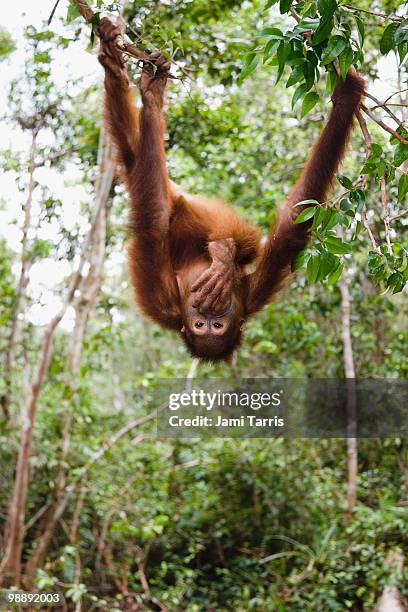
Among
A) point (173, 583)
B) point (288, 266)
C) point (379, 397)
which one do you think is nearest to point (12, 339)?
point (173, 583)

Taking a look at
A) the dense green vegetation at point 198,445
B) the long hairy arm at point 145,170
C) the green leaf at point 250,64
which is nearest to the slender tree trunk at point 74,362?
the dense green vegetation at point 198,445

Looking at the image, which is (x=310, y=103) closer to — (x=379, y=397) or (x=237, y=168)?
(x=237, y=168)

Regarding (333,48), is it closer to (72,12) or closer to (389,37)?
(389,37)

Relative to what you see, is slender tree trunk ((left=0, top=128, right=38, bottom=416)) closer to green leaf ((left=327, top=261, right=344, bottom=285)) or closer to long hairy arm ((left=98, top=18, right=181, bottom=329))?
long hairy arm ((left=98, top=18, right=181, bottom=329))

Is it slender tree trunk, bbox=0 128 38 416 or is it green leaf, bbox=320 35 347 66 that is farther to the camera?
slender tree trunk, bbox=0 128 38 416

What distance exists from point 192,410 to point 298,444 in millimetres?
1391

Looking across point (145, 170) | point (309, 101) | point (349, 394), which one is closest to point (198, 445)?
point (349, 394)

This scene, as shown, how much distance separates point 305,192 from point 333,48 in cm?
125

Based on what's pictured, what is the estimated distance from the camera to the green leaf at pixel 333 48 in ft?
6.24

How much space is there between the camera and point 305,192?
3145 mm

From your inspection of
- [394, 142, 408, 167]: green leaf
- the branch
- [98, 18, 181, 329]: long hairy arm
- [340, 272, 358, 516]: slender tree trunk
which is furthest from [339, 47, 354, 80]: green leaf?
[340, 272, 358, 516]: slender tree trunk

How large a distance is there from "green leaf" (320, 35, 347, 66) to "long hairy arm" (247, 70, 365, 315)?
797mm

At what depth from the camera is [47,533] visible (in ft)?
20.8

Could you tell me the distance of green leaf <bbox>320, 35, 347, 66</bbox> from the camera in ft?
6.24
